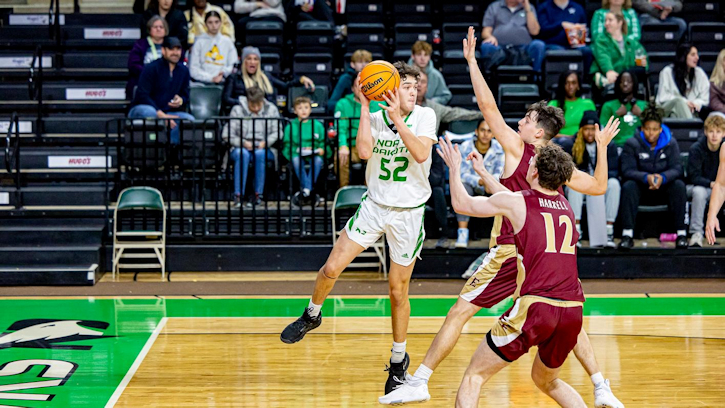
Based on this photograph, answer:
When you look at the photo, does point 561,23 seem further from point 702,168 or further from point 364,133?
point 364,133

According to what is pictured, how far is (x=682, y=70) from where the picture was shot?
10.1 m

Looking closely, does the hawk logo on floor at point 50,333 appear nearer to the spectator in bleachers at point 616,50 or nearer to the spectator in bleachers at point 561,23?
the spectator in bleachers at point 616,50

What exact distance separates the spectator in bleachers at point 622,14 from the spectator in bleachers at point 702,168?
236 centimetres

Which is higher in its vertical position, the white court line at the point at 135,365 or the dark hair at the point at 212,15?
the dark hair at the point at 212,15

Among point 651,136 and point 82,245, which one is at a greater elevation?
point 651,136

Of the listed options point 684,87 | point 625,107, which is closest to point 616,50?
point 684,87

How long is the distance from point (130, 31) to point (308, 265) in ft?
14.7

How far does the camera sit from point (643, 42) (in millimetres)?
11547

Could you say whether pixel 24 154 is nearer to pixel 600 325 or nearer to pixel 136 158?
pixel 136 158

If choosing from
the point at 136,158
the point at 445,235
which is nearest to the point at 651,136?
the point at 445,235

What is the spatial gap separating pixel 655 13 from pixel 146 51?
6332 millimetres

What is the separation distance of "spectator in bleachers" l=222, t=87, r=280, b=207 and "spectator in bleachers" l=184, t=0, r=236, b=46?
4.70 feet

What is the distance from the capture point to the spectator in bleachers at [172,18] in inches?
416

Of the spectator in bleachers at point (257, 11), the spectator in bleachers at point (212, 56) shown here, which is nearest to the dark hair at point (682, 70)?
the spectator in bleachers at point (257, 11)
